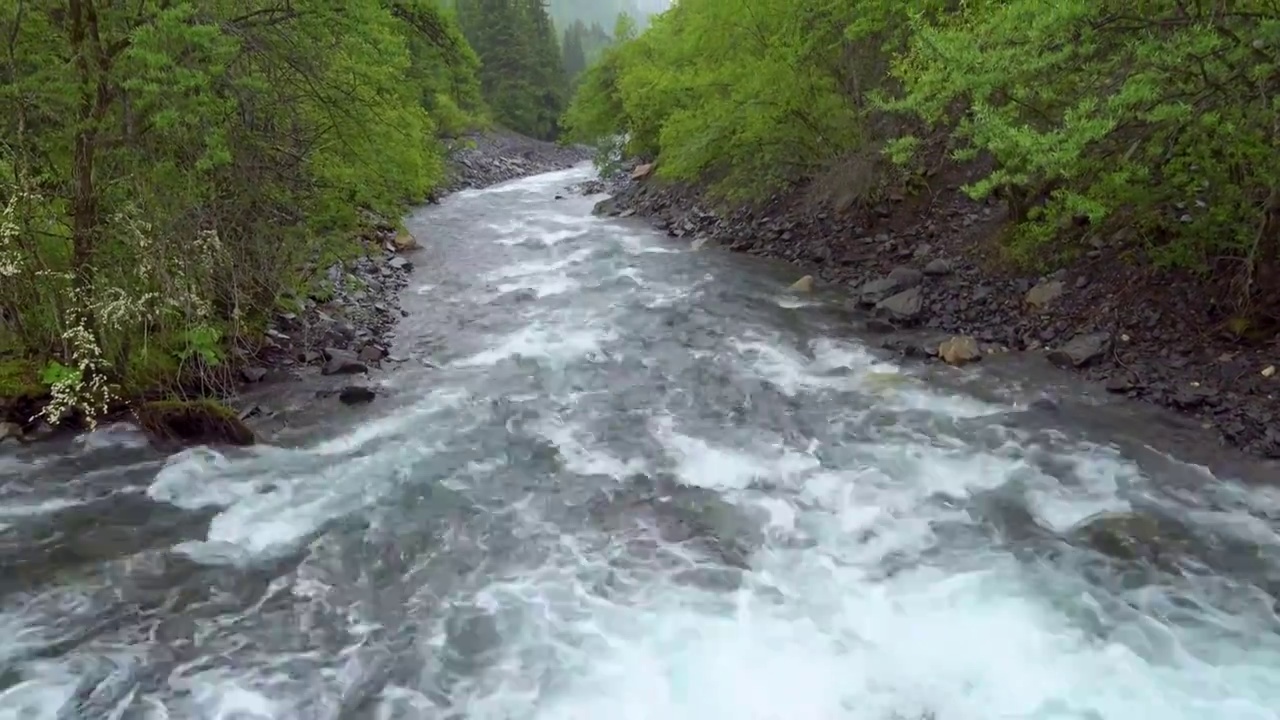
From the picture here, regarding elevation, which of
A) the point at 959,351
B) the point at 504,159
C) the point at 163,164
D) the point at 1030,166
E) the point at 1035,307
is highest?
the point at 163,164

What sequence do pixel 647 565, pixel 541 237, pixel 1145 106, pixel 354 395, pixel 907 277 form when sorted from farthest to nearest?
pixel 541 237 < pixel 907 277 < pixel 354 395 < pixel 1145 106 < pixel 647 565

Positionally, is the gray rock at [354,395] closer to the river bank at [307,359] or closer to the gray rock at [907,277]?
the river bank at [307,359]

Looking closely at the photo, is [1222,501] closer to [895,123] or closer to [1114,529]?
[1114,529]

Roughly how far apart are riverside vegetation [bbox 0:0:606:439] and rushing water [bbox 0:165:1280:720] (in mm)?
1029

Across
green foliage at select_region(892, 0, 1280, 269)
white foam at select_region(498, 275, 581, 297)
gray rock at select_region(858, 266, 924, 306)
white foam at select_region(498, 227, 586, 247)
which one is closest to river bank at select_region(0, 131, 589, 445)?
white foam at select_region(498, 275, 581, 297)

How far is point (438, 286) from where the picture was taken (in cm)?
1580

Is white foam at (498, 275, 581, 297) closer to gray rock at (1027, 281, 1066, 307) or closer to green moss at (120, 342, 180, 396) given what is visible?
green moss at (120, 342, 180, 396)

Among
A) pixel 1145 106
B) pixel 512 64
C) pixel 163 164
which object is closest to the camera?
pixel 1145 106

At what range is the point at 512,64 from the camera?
54.7 meters

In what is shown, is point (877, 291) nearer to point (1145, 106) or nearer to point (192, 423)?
point (1145, 106)

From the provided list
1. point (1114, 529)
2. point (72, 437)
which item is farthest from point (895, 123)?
point (72, 437)

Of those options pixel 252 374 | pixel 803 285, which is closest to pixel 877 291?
pixel 803 285

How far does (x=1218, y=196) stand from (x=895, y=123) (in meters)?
6.96

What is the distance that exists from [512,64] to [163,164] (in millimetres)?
49910
